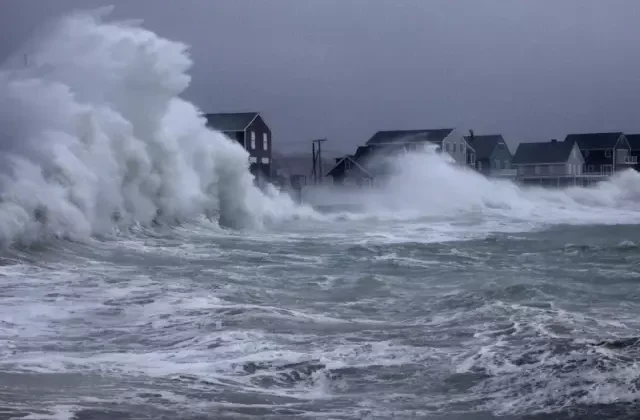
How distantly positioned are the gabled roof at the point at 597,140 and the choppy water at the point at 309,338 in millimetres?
62629

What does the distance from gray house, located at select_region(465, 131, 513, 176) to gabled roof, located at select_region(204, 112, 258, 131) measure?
97.8ft

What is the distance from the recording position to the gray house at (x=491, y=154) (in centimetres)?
7475

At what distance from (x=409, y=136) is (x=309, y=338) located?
5591 cm

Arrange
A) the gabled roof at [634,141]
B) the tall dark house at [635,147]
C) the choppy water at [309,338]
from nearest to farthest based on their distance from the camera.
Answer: the choppy water at [309,338]
the tall dark house at [635,147]
the gabled roof at [634,141]

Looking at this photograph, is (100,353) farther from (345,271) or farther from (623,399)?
(345,271)

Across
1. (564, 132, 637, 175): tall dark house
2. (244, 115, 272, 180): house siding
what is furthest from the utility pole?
(564, 132, 637, 175): tall dark house

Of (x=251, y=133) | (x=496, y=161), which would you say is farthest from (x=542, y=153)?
(x=251, y=133)

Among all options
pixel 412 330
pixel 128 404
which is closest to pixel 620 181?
pixel 412 330

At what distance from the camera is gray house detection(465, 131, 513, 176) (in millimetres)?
74750

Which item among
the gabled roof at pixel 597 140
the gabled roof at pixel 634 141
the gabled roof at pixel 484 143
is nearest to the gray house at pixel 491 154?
the gabled roof at pixel 484 143

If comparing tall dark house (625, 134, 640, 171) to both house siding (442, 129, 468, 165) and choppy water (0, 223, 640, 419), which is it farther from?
choppy water (0, 223, 640, 419)

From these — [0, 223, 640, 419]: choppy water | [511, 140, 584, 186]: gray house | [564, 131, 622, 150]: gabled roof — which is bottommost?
[0, 223, 640, 419]: choppy water

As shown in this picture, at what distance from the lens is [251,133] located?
48844 millimetres

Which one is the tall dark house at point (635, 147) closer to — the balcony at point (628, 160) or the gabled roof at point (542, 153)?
the balcony at point (628, 160)
